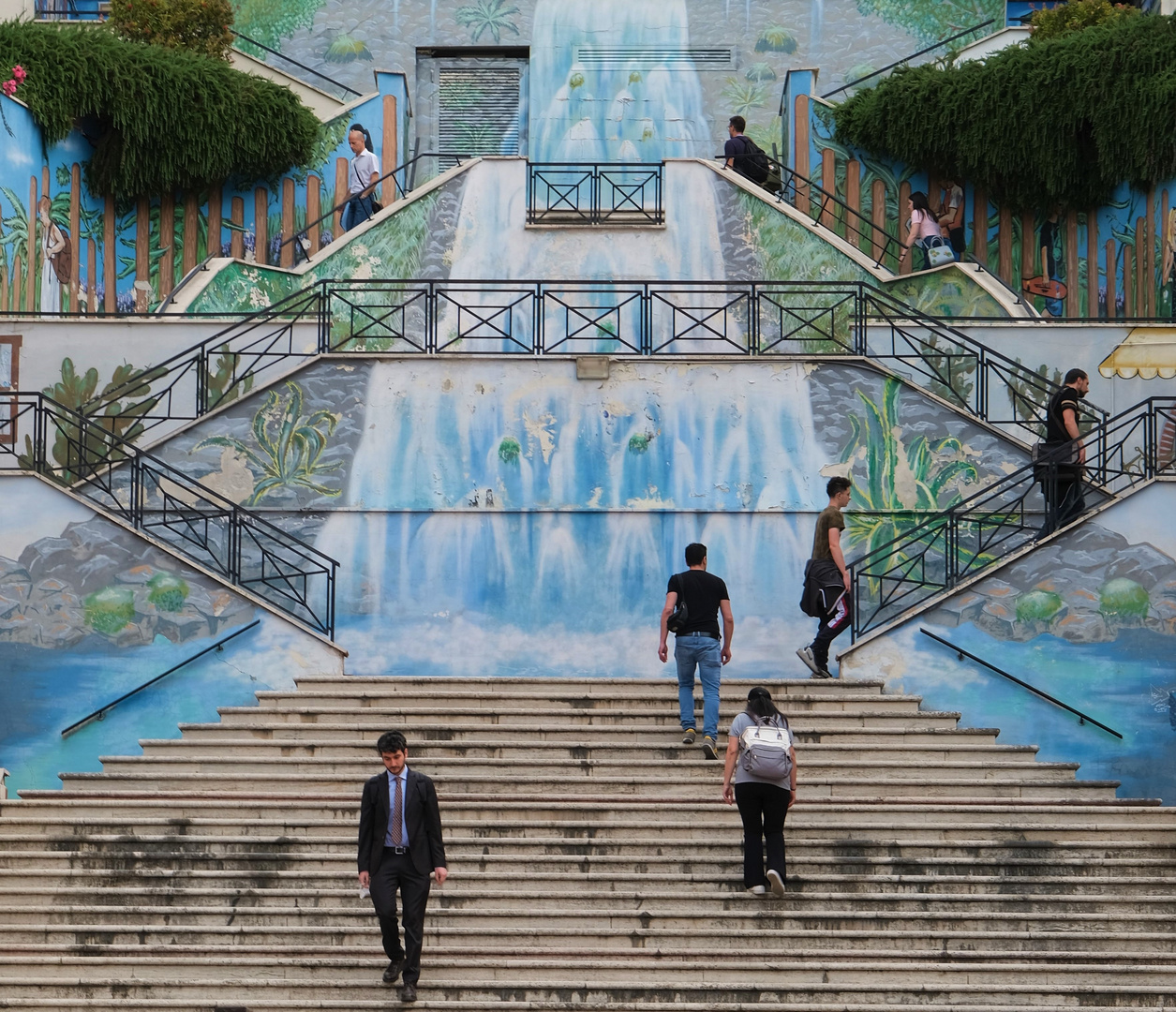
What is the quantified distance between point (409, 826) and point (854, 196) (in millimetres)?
16065

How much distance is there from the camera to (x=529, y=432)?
58.9 feet

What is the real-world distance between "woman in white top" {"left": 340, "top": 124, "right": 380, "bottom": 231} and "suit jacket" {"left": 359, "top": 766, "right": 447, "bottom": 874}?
1286 cm

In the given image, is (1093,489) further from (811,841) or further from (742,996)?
(742,996)

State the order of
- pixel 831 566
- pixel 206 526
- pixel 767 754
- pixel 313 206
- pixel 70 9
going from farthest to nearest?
pixel 70 9 → pixel 313 206 → pixel 206 526 → pixel 831 566 → pixel 767 754

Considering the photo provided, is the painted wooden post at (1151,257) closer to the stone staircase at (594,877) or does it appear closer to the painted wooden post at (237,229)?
the stone staircase at (594,877)

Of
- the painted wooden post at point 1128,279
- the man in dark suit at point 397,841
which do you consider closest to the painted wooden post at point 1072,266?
the painted wooden post at point 1128,279

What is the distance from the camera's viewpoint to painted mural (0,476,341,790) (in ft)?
51.5

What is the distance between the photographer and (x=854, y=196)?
985 inches

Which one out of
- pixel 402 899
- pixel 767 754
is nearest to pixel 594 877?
pixel 767 754

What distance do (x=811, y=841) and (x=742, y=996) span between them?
157 cm

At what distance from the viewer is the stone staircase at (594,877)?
443 inches

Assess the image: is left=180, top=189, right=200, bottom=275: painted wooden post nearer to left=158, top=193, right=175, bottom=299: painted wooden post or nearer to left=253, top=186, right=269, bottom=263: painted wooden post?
left=158, top=193, right=175, bottom=299: painted wooden post

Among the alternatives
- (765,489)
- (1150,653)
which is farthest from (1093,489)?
(765,489)

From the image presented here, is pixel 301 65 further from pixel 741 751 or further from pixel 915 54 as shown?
pixel 741 751
